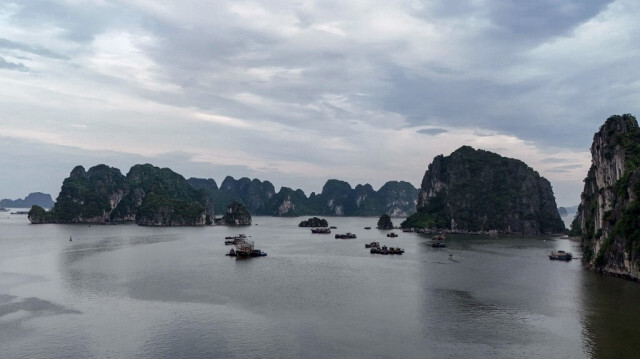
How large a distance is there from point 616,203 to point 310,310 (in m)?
71.7

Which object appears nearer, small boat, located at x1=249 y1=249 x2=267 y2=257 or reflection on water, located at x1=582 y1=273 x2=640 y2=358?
reflection on water, located at x1=582 y1=273 x2=640 y2=358

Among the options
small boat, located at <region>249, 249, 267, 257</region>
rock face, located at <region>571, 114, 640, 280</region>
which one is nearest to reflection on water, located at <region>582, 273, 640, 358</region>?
rock face, located at <region>571, 114, 640, 280</region>

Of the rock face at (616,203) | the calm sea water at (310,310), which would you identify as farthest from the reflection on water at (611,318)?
the rock face at (616,203)

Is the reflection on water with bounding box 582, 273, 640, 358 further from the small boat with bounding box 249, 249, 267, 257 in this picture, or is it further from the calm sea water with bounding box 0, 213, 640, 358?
the small boat with bounding box 249, 249, 267, 257

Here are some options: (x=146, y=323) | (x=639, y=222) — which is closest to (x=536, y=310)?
(x=639, y=222)

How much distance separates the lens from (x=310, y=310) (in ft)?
212

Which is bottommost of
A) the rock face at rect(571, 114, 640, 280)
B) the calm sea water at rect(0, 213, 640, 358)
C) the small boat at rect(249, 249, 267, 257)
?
the calm sea water at rect(0, 213, 640, 358)

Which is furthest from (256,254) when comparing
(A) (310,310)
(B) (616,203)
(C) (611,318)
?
(C) (611,318)

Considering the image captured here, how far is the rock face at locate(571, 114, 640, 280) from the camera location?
8456cm

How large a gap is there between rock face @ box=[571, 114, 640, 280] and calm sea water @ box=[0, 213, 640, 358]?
4.65 m

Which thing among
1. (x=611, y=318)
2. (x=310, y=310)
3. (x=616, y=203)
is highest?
(x=616, y=203)

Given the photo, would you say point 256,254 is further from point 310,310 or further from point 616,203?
point 616,203

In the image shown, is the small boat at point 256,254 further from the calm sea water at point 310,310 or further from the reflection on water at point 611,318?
the reflection on water at point 611,318

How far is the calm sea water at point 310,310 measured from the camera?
48.6 meters
